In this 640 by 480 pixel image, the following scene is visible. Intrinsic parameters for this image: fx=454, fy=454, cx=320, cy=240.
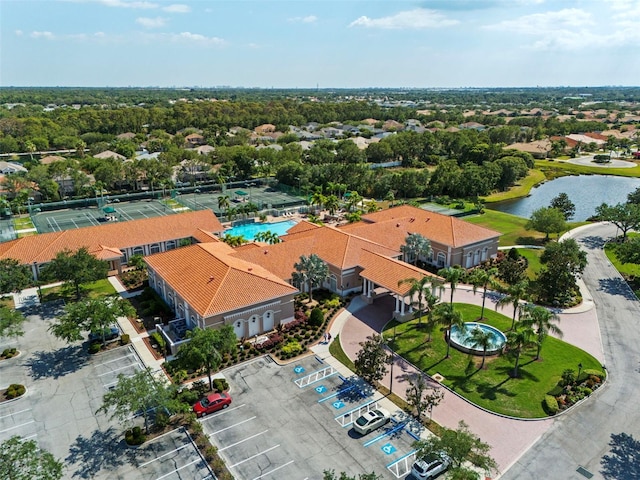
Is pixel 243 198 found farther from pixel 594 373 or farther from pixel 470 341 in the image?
pixel 594 373

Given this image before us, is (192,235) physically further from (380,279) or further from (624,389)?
(624,389)

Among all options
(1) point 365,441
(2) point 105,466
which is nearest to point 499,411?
(1) point 365,441

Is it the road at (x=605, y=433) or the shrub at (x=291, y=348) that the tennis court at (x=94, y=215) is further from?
the road at (x=605, y=433)

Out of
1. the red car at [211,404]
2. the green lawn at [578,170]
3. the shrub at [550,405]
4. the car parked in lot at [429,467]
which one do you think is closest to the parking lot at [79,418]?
the red car at [211,404]

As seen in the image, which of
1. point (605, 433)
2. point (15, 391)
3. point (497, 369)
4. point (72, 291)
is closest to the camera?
point (605, 433)

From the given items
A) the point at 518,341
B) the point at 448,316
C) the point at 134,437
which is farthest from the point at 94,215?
the point at 518,341

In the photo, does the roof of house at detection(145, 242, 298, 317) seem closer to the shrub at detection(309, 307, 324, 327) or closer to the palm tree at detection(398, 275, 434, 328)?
the shrub at detection(309, 307, 324, 327)
